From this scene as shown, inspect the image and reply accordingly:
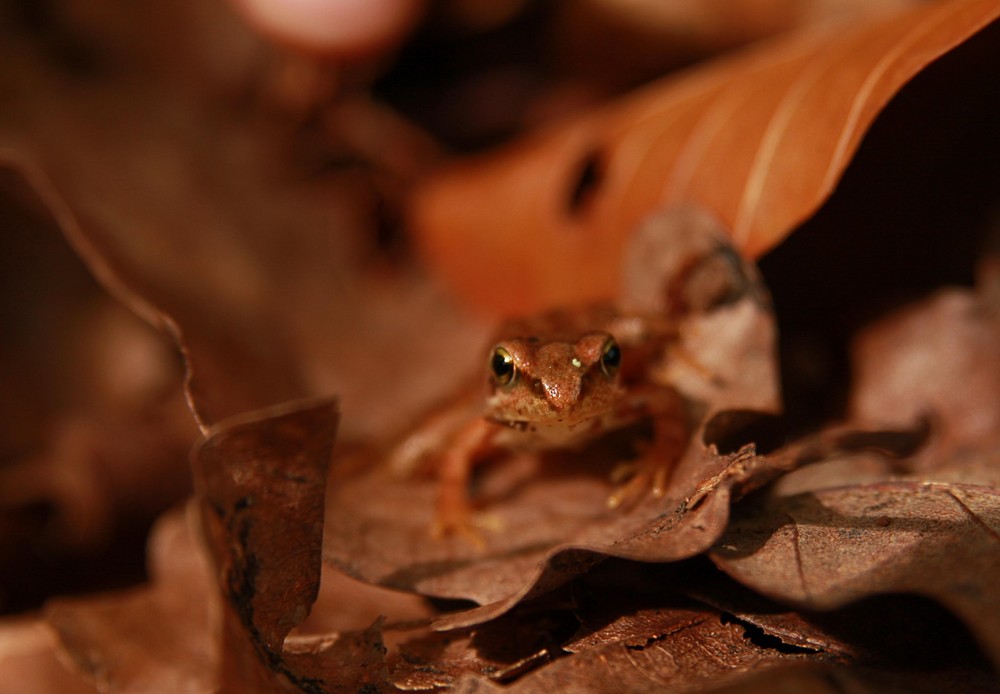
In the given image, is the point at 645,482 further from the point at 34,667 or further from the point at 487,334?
the point at 34,667

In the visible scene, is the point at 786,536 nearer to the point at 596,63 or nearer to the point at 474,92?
the point at 596,63

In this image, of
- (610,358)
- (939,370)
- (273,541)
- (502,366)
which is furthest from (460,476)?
(939,370)

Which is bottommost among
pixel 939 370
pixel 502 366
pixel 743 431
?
pixel 502 366

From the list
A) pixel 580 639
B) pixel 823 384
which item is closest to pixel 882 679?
pixel 580 639

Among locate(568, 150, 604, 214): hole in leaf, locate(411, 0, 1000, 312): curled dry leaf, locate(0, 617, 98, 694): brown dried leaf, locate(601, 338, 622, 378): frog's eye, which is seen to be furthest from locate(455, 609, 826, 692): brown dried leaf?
locate(568, 150, 604, 214): hole in leaf

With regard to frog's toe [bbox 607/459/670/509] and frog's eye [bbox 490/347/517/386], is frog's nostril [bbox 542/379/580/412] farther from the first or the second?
frog's toe [bbox 607/459/670/509]

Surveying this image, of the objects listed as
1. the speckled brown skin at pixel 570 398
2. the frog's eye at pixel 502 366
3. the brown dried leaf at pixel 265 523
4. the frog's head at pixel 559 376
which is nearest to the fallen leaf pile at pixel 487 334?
the brown dried leaf at pixel 265 523

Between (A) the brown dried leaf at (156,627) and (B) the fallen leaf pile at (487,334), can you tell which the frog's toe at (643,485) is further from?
(A) the brown dried leaf at (156,627)
